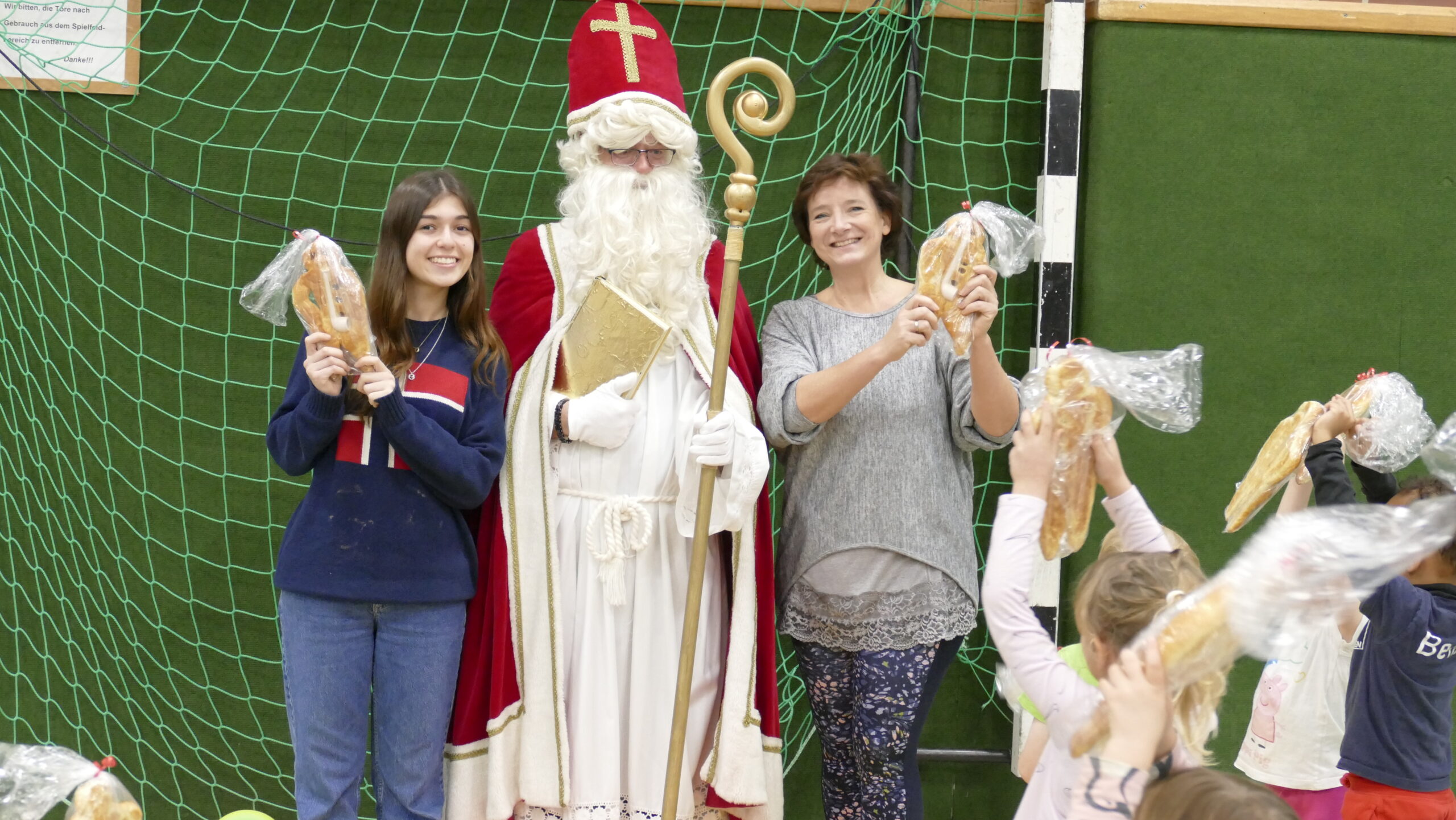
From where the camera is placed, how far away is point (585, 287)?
2.55 m

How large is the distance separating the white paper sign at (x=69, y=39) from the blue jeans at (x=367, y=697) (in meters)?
1.72

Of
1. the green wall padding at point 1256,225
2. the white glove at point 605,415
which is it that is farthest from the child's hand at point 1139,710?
the green wall padding at point 1256,225

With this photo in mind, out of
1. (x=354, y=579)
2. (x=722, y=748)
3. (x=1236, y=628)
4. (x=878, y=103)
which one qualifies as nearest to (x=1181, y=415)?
A: (x=1236, y=628)

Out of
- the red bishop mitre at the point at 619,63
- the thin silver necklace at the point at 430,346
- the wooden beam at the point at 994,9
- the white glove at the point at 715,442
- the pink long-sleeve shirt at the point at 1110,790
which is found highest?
the wooden beam at the point at 994,9

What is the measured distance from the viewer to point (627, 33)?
8.50 feet

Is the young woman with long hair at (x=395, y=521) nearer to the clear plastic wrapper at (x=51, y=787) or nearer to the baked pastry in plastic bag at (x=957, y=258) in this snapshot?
the clear plastic wrapper at (x=51, y=787)

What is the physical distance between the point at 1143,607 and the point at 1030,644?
0.50ft

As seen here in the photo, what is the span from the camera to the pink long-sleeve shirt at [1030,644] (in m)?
1.64

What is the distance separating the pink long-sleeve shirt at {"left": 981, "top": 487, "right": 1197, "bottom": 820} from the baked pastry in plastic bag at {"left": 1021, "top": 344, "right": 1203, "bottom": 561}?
200mm

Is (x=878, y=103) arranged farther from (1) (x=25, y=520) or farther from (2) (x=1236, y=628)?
(1) (x=25, y=520)

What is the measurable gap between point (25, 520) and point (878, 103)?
2543 millimetres

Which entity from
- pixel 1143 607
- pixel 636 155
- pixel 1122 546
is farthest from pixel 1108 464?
pixel 636 155

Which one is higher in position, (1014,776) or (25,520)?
(25,520)

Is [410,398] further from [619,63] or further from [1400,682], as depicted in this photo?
[1400,682]
